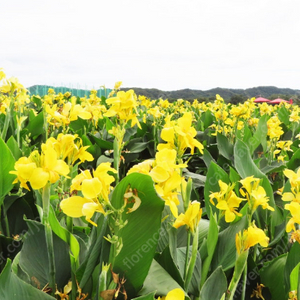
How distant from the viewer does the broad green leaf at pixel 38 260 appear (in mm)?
893

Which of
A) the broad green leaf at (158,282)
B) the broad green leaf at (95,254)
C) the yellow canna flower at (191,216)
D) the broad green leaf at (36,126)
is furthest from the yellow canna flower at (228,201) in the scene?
the broad green leaf at (36,126)

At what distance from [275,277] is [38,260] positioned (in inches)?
27.2

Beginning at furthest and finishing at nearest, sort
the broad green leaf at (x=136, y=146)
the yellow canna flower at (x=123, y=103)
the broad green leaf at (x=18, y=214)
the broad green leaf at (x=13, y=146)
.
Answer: the broad green leaf at (x=136, y=146) < the broad green leaf at (x=13, y=146) < the broad green leaf at (x=18, y=214) < the yellow canna flower at (x=123, y=103)

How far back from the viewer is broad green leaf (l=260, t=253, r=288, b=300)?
101cm

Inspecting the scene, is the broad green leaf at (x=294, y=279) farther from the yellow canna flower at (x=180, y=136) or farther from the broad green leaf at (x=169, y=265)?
the yellow canna flower at (x=180, y=136)

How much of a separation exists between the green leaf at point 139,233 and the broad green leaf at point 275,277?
0.46 m

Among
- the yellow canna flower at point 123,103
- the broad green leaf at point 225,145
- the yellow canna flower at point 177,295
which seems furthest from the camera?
the broad green leaf at point 225,145

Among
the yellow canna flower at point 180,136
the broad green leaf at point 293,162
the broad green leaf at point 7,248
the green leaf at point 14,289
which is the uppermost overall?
the yellow canna flower at point 180,136

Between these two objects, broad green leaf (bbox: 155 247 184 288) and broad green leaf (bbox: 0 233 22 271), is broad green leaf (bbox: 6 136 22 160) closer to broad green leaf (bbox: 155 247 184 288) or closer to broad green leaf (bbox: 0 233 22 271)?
broad green leaf (bbox: 0 233 22 271)

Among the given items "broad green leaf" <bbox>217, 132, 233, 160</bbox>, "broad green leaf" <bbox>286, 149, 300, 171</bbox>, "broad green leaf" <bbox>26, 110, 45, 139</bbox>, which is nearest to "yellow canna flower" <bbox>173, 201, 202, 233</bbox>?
"broad green leaf" <bbox>286, 149, 300, 171</bbox>

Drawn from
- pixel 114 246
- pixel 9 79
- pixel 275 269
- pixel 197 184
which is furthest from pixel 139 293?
pixel 9 79

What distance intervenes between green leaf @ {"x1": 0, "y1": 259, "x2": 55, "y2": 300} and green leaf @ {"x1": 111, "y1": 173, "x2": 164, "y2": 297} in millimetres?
177

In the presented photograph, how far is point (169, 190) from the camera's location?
74 centimetres

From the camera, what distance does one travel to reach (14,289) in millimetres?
700
